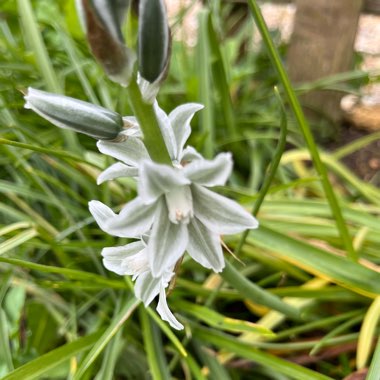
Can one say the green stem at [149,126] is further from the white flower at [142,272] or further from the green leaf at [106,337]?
the green leaf at [106,337]

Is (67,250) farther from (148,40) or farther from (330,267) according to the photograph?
(148,40)

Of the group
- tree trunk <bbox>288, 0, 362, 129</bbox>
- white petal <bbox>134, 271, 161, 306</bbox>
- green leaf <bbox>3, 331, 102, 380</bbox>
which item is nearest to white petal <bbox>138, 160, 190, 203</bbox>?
white petal <bbox>134, 271, 161, 306</bbox>

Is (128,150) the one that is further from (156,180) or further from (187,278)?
(187,278)

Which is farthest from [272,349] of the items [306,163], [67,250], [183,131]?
[306,163]

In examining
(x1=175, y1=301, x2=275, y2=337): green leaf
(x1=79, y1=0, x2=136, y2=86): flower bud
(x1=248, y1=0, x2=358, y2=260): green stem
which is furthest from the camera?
(x1=175, y1=301, x2=275, y2=337): green leaf

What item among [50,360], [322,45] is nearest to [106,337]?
[50,360]

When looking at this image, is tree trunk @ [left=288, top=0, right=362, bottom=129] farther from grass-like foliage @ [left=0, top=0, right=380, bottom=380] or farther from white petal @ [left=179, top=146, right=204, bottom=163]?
white petal @ [left=179, top=146, right=204, bottom=163]

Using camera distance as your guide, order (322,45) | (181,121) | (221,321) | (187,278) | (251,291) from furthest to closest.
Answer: (322,45) → (187,278) → (221,321) → (251,291) → (181,121)
